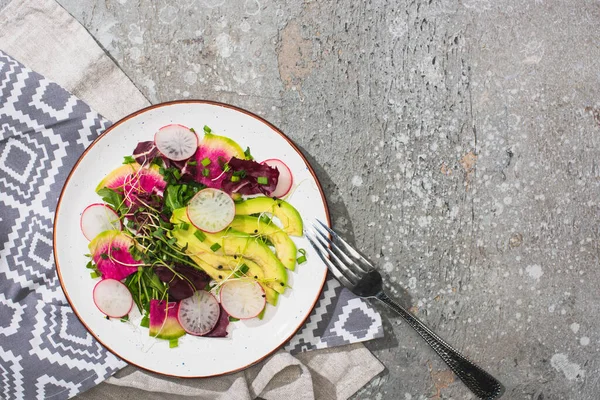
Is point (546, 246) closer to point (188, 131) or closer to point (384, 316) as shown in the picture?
point (384, 316)

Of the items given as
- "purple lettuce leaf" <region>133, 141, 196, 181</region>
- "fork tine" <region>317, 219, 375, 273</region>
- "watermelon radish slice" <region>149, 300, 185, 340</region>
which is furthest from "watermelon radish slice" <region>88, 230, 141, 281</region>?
"fork tine" <region>317, 219, 375, 273</region>

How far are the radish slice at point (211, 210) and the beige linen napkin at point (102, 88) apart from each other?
425mm

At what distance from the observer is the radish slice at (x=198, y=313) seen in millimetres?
1497

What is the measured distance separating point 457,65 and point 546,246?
670 mm

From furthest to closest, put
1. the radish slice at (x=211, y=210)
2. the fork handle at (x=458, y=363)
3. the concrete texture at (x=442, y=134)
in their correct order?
the concrete texture at (x=442, y=134)
the fork handle at (x=458, y=363)
the radish slice at (x=211, y=210)

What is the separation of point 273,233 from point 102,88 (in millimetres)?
743

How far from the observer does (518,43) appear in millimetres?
1669

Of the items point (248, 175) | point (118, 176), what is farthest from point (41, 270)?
point (248, 175)

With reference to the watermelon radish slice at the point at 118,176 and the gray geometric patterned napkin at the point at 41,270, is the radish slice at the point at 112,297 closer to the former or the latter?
the gray geometric patterned napkin at the point at 41,270

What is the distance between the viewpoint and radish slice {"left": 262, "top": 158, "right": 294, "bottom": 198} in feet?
4.95

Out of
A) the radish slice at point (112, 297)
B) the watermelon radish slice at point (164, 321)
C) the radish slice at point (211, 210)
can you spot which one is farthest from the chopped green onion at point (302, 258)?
the radish slice at point (112, 297)

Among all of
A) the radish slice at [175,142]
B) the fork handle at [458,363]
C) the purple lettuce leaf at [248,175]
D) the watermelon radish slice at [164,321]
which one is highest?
the radish slice at [175,142]

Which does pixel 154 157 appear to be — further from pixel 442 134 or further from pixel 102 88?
pixel 442 134

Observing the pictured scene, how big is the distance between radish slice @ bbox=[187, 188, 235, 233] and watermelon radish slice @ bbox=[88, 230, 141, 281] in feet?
0.73
